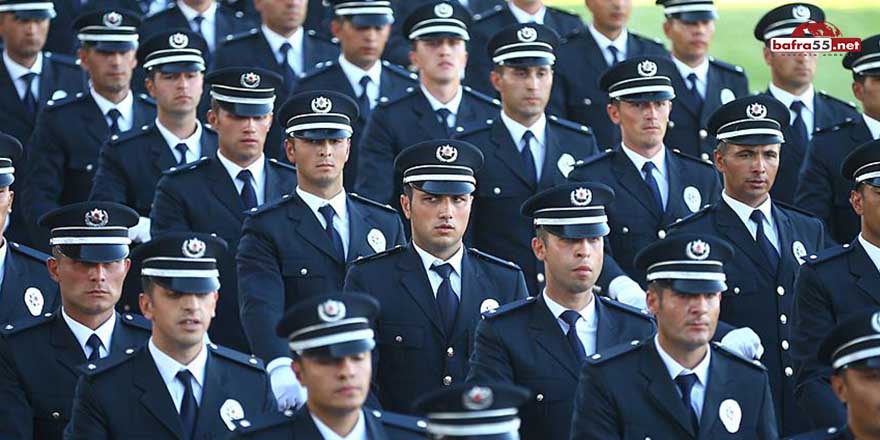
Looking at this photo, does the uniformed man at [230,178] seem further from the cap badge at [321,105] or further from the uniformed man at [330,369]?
the uniformed man at [330,369]

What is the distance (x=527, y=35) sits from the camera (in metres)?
14.0

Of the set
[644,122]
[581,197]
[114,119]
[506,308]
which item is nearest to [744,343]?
[581,197]

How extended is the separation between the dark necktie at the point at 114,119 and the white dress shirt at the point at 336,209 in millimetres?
2810

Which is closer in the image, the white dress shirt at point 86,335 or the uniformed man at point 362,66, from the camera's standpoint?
the white dress shirt at point 86,335

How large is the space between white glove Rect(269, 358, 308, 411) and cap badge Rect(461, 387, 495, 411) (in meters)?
1.99

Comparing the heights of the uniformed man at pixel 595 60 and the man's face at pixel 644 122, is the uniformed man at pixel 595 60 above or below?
above

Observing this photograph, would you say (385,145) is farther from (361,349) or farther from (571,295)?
(361,349)

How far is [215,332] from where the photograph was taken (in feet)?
41.3

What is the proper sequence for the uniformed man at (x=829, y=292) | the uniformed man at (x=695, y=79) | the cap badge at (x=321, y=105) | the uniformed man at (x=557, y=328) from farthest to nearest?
1. the uniformed man at (x=695, y=79)
2. the cap badge at (x=321, y=105)
3. the uniformed man at (x=829, y=292)
4. the uniformed man at (x=557, y=328)

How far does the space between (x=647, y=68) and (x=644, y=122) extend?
49 cm

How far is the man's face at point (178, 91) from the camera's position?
45.4 ft

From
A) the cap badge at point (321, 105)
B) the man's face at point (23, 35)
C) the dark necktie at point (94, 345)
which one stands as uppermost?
the man's face at point (23, 35)

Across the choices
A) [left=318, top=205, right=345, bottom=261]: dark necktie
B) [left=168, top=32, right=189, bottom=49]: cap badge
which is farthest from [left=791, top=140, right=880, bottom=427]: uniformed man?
[left=168, top=32, right=189, bottom=49]: cap badge

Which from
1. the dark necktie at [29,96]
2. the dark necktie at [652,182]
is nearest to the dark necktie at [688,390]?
the dark necktie at [652,182]
